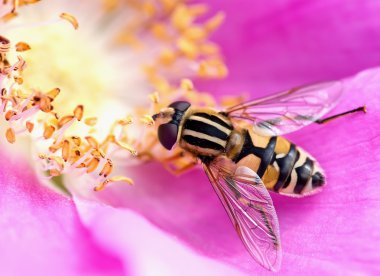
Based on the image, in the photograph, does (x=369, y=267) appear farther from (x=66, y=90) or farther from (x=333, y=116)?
(x=66, y=90)

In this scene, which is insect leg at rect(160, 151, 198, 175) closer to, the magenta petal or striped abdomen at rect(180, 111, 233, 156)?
striped abdomen at rect(180, 111, 233, 156)

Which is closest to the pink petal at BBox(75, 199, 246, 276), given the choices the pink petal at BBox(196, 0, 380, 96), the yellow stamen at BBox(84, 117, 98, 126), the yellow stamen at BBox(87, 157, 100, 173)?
the yellow stamen at BBox(87, 157, 100, 173)

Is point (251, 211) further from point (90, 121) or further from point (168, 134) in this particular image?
point (90, 121)

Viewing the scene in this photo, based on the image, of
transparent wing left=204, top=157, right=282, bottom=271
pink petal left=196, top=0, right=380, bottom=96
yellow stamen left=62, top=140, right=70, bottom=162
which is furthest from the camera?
pink petal left=196, top=0, right=380, bottom=96

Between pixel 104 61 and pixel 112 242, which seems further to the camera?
pixel 104 61

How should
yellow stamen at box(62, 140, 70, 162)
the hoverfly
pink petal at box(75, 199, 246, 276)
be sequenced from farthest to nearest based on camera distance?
yellow stamen at box(62, 140, 70, 162) → the hoverfly → pink petal at box(75, 199, 246, 276)

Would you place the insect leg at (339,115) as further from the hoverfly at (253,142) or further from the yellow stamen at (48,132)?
the yellow stamen at (48,132)

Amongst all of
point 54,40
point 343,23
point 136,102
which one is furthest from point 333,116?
point 54,40
